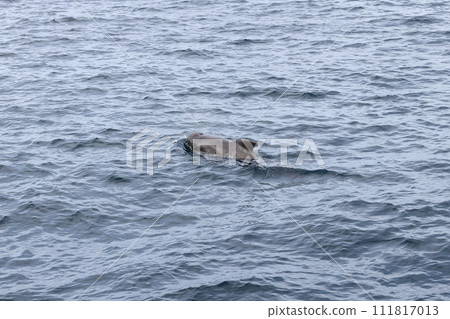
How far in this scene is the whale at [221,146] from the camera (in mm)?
22234

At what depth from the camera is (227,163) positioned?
72.9 ft

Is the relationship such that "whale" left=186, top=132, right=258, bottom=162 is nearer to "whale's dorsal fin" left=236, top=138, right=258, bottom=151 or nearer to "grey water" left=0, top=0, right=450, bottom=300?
"whale's dorsal fin" left=236, top=138, right=258, bottom=151

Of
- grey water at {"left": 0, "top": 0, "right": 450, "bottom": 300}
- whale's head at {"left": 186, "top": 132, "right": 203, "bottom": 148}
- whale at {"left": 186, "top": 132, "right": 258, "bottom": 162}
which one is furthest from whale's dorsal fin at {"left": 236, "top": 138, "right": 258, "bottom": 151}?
whale's head at {"left": 186, "top": 132, "right": 203, "bottom": 148}

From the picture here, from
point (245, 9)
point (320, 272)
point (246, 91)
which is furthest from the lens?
point (245, 9)

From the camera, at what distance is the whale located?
22234 millimetres

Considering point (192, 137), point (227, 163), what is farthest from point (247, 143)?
point (192, 137)

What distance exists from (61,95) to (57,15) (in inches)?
Answer: 483

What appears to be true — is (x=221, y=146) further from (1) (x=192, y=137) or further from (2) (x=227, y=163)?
(1) (x=192, y=137)

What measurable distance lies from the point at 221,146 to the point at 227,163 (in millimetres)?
772

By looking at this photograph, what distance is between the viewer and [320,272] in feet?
54.7

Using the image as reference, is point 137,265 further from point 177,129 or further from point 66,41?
point 66,41

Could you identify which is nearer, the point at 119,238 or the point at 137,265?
the point at 137,265

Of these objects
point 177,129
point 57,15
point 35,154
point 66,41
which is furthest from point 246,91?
point 57,15

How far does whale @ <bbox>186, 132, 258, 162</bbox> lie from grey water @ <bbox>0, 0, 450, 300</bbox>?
403mm
